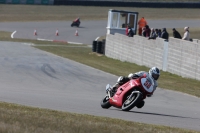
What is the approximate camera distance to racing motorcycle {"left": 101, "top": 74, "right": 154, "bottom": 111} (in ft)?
37.2

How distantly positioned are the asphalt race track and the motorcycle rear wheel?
142 mm

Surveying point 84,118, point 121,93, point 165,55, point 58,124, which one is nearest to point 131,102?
point 121,93

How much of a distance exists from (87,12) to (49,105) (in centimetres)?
4965

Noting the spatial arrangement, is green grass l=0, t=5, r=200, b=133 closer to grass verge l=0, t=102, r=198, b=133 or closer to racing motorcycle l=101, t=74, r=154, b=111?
grass verge l=0, t=102, r=198, b=133

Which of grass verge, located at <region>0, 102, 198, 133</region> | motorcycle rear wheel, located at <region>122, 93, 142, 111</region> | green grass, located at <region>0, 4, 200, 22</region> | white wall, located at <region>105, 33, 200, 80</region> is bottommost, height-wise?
green grass, located at <region>0, 4, 200, 22</region>

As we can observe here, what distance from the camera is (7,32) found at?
46219 millimetres

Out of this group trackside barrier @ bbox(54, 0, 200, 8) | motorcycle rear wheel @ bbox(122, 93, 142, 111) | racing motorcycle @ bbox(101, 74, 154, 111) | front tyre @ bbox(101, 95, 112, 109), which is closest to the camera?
motorcycle rear wheel @ bbox(122, 93, 142, 111)

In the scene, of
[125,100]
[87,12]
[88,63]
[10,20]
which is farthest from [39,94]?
[87,12]

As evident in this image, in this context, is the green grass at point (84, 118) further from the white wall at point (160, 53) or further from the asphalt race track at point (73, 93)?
the asphalt race track at point (73, 93)

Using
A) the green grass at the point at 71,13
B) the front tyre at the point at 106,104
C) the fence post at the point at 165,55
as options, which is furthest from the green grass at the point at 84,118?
the green grass at the point at 71,13

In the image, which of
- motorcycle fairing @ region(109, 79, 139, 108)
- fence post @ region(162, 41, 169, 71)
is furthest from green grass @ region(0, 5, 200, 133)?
motorcycle fairing @ region(109, 79, 139, 108)

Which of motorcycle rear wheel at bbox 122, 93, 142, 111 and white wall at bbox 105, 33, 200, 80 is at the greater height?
motorcycle rear wheel at bbox 122, 93, 142, 111

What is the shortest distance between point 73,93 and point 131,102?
12.5ft

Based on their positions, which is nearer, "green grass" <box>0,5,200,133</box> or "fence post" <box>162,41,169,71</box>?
"green grass" <box>0,5,200,133</box>
